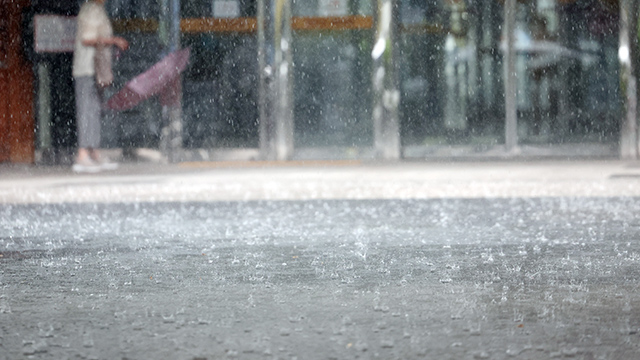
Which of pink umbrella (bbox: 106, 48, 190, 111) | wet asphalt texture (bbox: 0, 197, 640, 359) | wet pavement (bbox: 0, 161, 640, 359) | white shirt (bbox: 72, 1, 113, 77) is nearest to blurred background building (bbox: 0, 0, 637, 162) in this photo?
pink umbrella (bbox: 106, 48, 190, 111)

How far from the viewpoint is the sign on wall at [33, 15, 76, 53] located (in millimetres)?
13391

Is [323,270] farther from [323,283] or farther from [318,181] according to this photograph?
[318,181]

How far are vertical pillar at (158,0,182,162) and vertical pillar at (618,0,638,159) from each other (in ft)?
18.3

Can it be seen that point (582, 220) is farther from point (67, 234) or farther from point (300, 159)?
point (300, 159)

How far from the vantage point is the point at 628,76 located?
1307 cm

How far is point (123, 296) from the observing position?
473cm

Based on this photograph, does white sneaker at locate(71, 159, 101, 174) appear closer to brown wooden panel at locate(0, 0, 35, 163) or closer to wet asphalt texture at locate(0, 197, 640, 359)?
brown wooden panel at locate(0, 0, 35, 163)

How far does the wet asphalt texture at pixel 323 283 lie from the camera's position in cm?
376

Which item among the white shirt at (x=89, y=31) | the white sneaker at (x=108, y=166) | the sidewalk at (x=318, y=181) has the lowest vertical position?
the sidewalk at (x=318, y=181)

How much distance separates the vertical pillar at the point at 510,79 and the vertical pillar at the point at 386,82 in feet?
4.49

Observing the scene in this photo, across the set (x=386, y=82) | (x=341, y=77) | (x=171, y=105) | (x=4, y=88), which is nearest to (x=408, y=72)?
(x=386, y=82)

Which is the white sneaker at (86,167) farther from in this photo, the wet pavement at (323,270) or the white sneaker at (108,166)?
the wet pavement at (323,270)

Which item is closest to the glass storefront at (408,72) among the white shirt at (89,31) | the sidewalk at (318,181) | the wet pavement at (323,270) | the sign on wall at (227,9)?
the sign on wall at (227,9)

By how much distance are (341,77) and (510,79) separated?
2.14m
